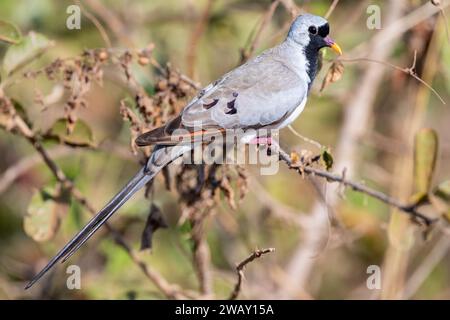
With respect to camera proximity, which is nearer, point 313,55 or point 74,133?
point 74,133

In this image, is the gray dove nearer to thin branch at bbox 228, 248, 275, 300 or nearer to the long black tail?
the long black tail

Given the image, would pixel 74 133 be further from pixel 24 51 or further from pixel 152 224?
pixel 152 224

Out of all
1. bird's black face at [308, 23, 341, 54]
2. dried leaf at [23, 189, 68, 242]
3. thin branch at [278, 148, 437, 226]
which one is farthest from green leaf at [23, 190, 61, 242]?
bird's black face at [308, 23, 341, 54]

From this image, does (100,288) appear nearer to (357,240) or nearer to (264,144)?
(264,144)

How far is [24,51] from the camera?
4.22 metres

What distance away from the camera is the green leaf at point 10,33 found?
4195 mm

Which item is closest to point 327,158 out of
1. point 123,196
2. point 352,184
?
point 352,184

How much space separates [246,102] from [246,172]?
42cm

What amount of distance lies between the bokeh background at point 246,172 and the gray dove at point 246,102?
4.7 inches

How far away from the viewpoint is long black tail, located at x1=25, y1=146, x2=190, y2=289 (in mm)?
3939

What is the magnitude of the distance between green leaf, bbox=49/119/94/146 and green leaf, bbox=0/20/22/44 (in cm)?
47

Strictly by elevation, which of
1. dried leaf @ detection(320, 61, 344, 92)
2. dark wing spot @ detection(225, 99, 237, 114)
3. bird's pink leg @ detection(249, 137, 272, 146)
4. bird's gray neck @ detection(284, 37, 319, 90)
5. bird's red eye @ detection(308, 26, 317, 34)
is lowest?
bird's pink leg @ detection(249, 137, 272, 146)

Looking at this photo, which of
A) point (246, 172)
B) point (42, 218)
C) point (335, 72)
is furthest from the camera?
point (42, 218)
